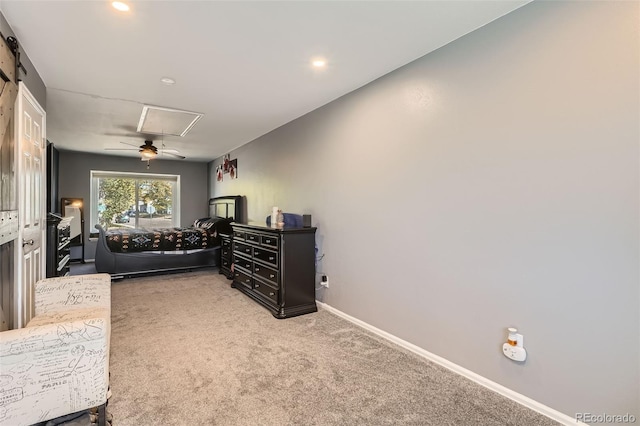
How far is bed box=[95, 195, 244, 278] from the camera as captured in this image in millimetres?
5117

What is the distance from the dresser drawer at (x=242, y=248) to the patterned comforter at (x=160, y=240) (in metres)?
1.57

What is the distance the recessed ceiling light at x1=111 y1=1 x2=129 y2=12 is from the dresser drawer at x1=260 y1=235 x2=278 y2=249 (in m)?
2.31

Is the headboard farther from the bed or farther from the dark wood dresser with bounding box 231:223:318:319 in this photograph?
the dark wood dresser with bounding box 231:223:318:319

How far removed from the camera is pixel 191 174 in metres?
8.17

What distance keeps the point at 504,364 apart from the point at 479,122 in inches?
63.7

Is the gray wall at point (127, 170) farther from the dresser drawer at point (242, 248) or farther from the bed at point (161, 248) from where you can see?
the dresser drawer at point (242, 248)

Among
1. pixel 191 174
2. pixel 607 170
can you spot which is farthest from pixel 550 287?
pixel 191 174

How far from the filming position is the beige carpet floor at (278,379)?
1.75 metres

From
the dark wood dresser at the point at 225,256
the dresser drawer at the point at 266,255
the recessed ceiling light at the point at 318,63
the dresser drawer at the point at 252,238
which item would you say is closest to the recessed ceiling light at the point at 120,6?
the recessed ceiling light at the point at 318,63

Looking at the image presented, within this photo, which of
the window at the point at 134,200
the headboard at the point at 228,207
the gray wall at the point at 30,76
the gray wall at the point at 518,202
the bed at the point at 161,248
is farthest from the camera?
the window at the point at 134,200

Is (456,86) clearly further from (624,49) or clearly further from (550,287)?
(550,287)

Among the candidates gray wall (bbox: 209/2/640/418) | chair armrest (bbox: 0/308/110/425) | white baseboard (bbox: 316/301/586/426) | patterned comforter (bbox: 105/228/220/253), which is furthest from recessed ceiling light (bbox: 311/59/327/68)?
patterned comforter (bbox: 105/228/220/253)

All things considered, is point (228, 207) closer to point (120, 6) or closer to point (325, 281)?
point (325, 281)

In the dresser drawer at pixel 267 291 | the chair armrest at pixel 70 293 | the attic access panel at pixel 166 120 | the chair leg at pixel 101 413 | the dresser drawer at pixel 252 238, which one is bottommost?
the chair leg at pixel 101 413
